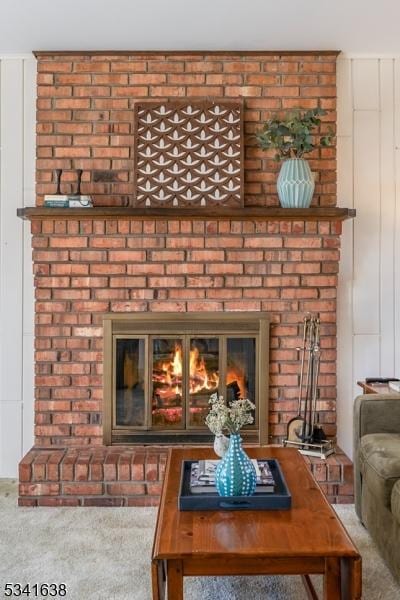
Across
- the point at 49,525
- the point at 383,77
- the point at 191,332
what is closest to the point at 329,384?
the point at 191,332

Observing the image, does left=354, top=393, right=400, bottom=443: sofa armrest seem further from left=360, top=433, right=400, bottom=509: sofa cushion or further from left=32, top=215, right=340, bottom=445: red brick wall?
left=32, top=215, right=340, bottom=445: red brick wall

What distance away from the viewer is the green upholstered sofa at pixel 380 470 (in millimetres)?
2066

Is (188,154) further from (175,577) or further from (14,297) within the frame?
(175,577)

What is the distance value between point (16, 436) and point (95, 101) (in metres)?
2.17

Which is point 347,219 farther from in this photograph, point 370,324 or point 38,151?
point 38,151

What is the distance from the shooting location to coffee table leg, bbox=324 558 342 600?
154 cm

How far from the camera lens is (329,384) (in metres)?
3.16

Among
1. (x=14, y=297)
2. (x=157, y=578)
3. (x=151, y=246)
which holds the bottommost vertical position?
(x=157, y=578)

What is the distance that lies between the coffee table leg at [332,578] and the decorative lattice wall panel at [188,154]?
2111 millimetres

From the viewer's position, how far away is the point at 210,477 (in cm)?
200

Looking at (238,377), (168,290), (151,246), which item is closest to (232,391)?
(238,377)

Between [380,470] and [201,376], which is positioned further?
[201,376]

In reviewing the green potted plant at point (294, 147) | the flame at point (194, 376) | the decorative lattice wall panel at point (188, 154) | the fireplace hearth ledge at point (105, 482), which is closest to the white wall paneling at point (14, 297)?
the fireplace hearth ledge at point (105, 482)

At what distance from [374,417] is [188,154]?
1842 mm
